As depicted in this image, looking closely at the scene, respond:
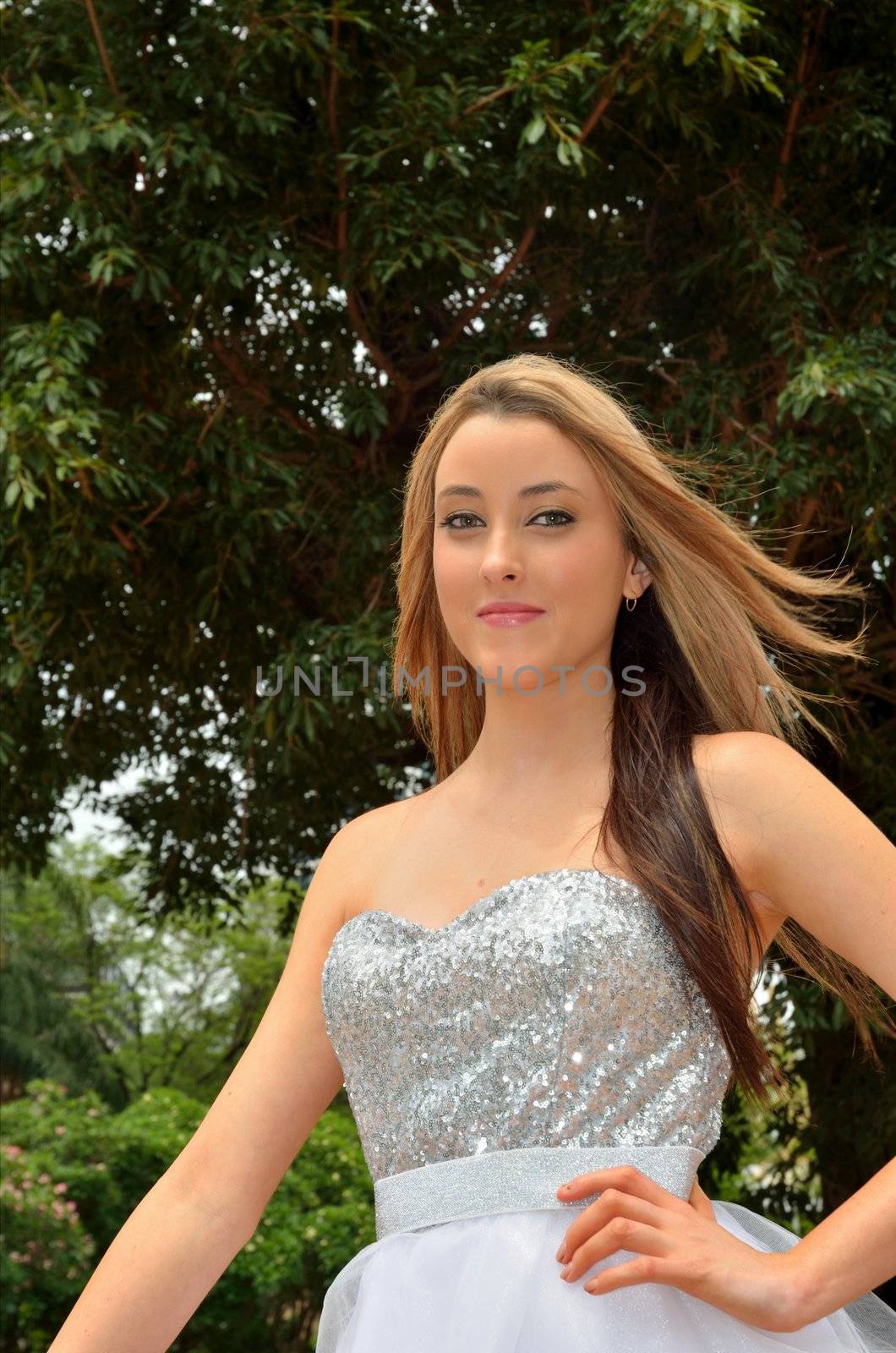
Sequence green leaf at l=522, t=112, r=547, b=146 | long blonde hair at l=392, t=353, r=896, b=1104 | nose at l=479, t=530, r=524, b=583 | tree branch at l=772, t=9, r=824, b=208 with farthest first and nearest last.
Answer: tree branch at l=772, t=9, r=824, b=208 < green leaf at l=522, t=112, r=547, b=146 < nose at l=479, t=530, r=524, b=583 < long blonde hair at l=392, t=353, r=896, b=1104

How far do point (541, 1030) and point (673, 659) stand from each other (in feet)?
1.74

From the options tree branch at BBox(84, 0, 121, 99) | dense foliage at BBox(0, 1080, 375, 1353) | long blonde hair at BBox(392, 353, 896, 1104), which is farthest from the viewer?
dense foliage at BBox(0, 1080, 375, 1353)

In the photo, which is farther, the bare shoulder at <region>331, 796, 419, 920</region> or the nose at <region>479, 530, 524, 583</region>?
the bare shoulder at <region>331, 796, 419, 920</region>

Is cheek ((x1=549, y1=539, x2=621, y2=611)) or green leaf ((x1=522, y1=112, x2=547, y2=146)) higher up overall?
green leaf ((x1=522, y1=112, x2=547, y2=146))

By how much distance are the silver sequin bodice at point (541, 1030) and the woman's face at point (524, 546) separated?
273 mm

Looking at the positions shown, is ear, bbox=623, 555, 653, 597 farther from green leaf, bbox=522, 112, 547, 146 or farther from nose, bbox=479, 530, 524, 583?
green leaf, bbox=522, 112, 547, 146

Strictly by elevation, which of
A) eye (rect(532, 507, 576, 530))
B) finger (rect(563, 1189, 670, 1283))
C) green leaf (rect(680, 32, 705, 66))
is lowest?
finger (rect(563, 1189, 670, 1283))

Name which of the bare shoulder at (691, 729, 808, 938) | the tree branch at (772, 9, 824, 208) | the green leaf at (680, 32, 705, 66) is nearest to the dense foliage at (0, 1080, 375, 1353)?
the tree branch at (772, 9, 824, 208)

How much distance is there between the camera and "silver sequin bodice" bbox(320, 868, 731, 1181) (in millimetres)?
1693

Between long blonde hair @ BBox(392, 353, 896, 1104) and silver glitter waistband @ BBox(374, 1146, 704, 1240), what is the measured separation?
0.49ft

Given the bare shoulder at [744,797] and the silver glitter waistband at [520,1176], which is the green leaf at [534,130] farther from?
the silver glitter waistband at [520,1176]

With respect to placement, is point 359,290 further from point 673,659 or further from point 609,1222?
point 609,1222

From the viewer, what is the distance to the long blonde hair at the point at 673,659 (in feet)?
5.74

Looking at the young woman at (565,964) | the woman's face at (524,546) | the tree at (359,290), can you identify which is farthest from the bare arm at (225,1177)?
the tree at (359,290)
